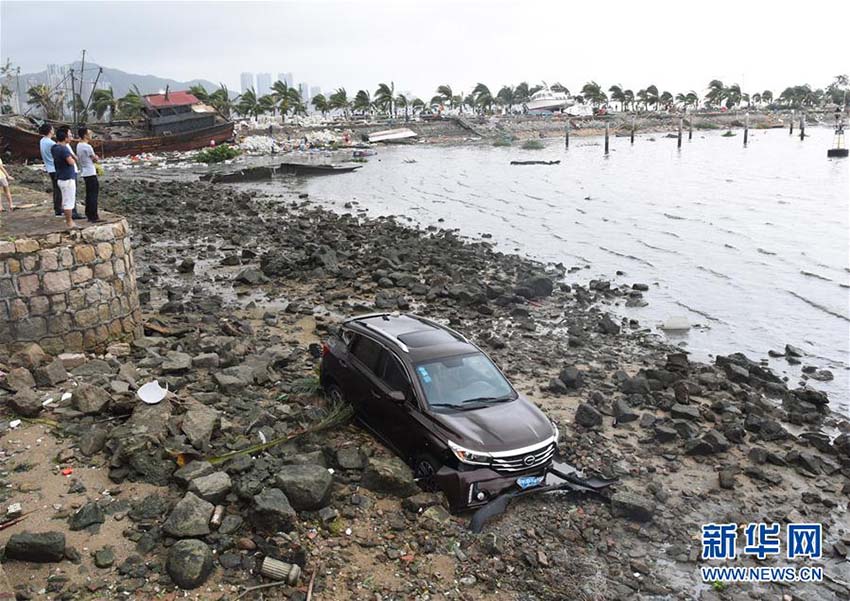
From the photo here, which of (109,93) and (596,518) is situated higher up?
(109,93)

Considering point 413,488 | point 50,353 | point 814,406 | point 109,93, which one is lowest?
point 814,406

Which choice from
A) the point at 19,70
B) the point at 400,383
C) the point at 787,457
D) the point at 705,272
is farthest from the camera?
the point at 19,70

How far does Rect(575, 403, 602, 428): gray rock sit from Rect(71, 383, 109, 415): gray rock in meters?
8.03

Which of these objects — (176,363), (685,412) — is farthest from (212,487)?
(685,412)

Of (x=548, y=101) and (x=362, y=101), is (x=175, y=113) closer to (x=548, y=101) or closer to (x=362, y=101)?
(x=362, y=101)

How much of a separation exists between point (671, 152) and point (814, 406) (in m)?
86.4

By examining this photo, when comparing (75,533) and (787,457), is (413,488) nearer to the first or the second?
(75,533)

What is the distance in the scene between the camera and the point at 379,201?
149ft

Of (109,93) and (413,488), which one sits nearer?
(413,488)

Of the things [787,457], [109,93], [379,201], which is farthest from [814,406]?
[109,93]

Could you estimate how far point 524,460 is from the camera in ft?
28.5

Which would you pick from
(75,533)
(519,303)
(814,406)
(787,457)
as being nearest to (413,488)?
(75,533)

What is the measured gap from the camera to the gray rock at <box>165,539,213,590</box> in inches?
271

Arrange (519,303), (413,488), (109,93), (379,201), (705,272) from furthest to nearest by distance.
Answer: (109,93)
(379,201)
(705,272)
(519,303)
(413,488)
